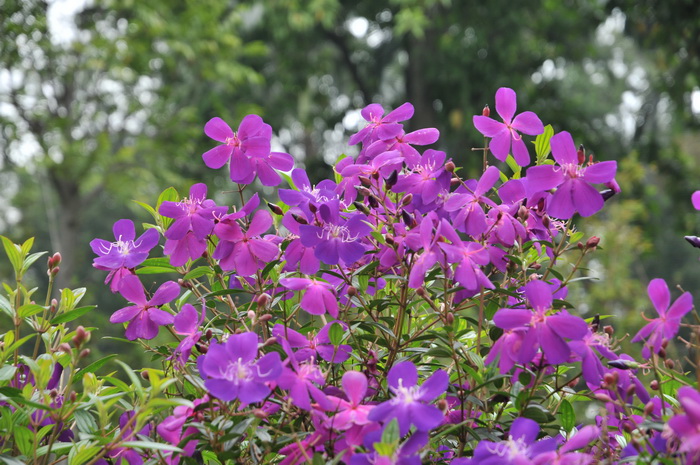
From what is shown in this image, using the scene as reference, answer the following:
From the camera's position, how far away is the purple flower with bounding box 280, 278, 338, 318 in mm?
1005

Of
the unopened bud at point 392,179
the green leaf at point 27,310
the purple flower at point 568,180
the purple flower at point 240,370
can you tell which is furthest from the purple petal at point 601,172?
the green leaf at point 27,310

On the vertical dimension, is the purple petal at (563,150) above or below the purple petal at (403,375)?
above

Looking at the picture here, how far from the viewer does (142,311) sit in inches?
43.8

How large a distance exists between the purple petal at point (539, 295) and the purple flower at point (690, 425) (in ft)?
0.73

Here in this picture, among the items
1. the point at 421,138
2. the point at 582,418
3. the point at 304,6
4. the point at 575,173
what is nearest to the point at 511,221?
the point at 575,173

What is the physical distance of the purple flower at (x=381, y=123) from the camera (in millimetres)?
1185

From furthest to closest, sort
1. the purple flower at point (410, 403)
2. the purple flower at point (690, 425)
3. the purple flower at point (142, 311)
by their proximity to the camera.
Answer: the purple flower at point (142, 311)
the purple flower at point (410, 403)
the purple flower at point (690, 425)

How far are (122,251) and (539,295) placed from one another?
0.61 metres

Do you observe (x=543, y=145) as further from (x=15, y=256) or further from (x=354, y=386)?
(x=15, y=256)

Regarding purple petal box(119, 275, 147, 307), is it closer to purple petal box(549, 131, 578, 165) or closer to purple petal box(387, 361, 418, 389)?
purple petal box(387, 361, 418, 389)

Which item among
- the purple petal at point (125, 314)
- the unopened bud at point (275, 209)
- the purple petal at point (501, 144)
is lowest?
the purple petal at point (125, 314)

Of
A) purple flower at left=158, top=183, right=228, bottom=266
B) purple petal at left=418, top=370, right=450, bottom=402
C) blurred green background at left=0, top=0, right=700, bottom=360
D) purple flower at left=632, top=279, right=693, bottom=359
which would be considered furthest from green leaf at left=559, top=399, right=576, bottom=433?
blurred green background at left=0, top=0, right=700, bottom=360

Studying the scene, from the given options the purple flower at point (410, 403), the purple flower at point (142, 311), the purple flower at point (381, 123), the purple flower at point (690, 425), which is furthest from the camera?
the purple flower at point (381, 123)

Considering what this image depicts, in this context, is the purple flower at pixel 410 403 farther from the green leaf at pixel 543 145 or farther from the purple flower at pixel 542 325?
the green leaf at pixel 543 145
